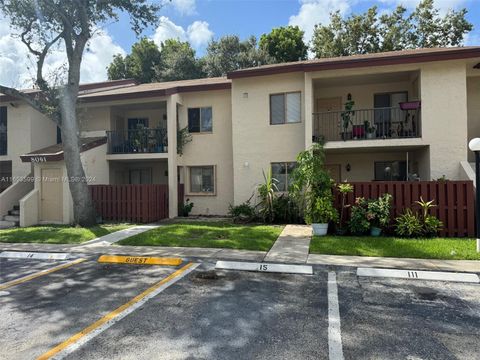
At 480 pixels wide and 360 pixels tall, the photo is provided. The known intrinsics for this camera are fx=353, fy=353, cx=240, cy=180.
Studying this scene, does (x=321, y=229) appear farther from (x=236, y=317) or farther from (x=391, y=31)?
(x=391, y=31)

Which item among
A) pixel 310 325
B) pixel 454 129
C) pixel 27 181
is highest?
pixel 454 129

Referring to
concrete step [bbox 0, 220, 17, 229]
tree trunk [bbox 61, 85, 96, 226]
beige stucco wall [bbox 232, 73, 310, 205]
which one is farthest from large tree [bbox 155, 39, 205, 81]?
concrete step [bbox 0, 220, 17, 229]

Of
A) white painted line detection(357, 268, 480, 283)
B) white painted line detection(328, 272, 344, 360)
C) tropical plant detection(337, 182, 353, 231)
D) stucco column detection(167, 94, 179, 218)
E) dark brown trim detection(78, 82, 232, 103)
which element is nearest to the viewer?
white painted line detection(328, 272, 344, 360)

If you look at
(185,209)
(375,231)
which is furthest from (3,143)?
(375,231)

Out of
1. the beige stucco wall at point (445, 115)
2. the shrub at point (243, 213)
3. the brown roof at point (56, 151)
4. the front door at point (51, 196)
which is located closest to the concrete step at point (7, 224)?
the front door at point (51, 196)

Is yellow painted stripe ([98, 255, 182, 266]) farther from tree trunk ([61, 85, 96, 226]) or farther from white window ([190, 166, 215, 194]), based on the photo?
white window ([190, 166, 215, 194])

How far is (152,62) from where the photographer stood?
36812 millimetres

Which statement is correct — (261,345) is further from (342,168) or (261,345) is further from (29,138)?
(29,138)

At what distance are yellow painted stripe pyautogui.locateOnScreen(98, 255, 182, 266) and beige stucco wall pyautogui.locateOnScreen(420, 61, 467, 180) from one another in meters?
9.92

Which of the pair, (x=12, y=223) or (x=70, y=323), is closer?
(x=70, y=323)

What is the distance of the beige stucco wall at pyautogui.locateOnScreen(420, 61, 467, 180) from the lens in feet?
41.0

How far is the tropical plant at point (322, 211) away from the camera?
10.3 meters

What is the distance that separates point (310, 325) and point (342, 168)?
12.0 meters

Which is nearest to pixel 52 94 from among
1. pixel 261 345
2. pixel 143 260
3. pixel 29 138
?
pixel 29 138
